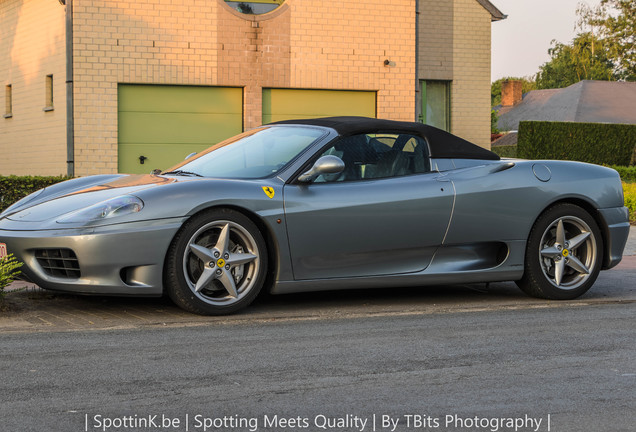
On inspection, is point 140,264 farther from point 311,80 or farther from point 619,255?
point 311,80

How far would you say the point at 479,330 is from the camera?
6.18 metres

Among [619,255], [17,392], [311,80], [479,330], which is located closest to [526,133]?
[311,80]

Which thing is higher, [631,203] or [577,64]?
[577,64]

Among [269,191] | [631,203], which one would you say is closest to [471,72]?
[631,203]

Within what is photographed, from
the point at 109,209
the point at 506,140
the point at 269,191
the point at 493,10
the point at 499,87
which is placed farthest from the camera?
the point at 499,87

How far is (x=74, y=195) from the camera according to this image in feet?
22.5

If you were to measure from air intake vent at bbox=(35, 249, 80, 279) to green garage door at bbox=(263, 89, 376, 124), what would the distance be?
12144 mm

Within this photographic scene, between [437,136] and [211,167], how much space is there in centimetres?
181

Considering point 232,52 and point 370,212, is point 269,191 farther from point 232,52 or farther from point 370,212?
point 232,52

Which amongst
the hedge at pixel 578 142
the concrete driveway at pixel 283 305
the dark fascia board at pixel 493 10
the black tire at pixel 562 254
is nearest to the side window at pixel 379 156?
the concrete driveway at pixel 283 305

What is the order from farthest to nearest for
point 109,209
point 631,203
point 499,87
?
1. point 499,87
2. point 631,203
3. point 109,209

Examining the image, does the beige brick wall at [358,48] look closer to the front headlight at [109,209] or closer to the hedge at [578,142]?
the front headlight at [109,209]

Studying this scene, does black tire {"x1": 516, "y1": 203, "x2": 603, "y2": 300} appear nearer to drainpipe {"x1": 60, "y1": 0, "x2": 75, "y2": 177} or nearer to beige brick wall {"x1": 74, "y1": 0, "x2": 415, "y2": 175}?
beige brick wall {"x1": 74, "y1": 0, "x2": 415, "y2": 175}

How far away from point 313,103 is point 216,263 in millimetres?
12450
